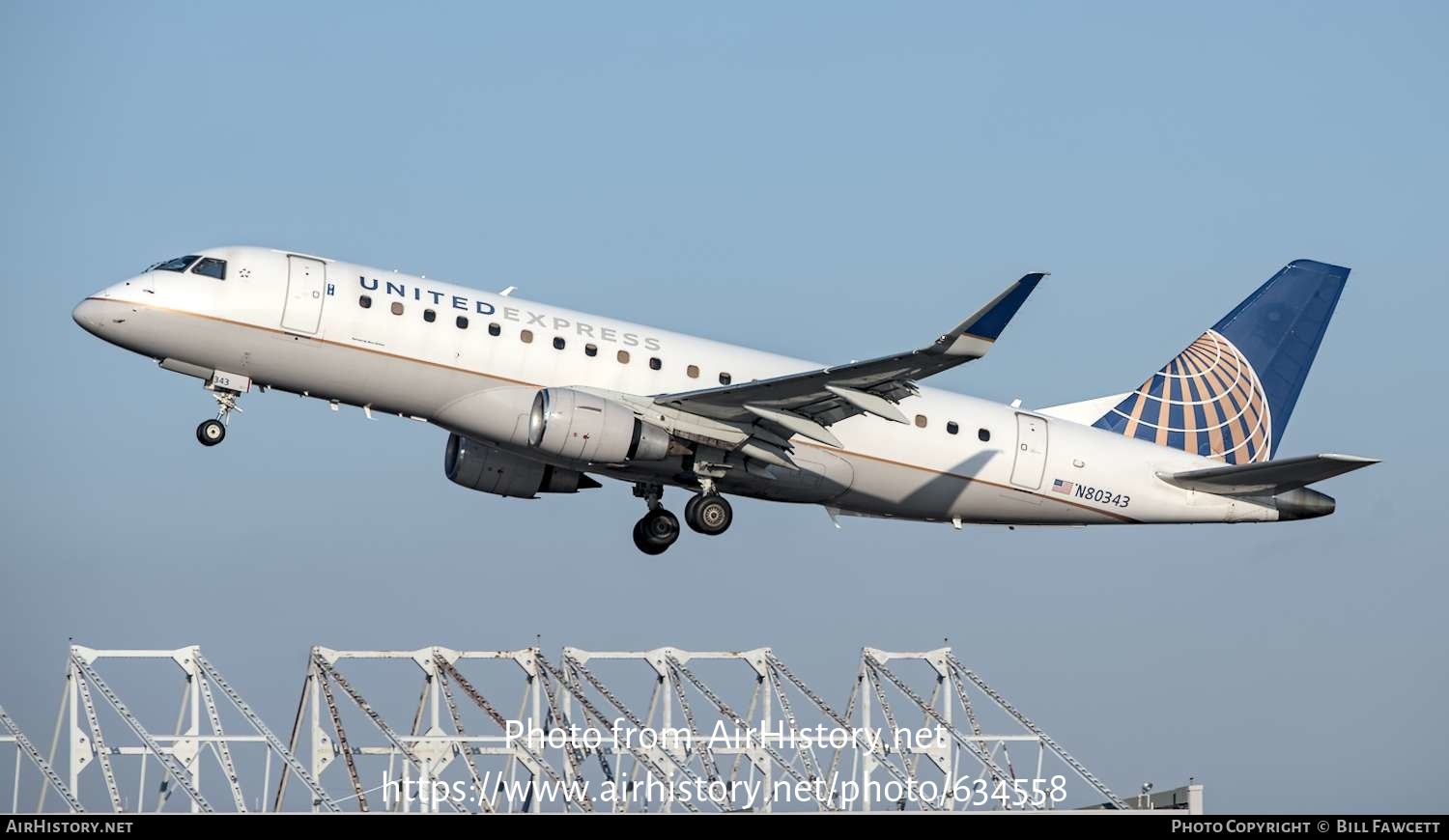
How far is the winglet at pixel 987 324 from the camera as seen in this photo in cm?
3938

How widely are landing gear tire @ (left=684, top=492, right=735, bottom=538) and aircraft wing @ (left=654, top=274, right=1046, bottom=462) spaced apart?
1590 millimetres

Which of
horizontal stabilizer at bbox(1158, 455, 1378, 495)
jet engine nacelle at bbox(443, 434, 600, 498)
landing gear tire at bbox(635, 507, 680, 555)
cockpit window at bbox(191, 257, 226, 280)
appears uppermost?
cockpit window at bbox(191, 257, 226, 280)

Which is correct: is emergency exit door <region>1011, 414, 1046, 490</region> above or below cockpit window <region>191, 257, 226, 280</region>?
below

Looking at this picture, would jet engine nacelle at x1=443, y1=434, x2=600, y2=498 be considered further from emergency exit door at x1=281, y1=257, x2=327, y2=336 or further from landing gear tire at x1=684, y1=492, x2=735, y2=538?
emergency exit door at x1=281, y1=257, x2=327, y2=336

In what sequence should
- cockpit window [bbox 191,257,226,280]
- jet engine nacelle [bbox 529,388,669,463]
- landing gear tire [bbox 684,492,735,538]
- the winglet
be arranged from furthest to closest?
landing gear tire [bbox 684,492,735,538] < cockpit window [bbox 191,257,226,280] < jet engine nacelle [bbox 529,388,669,463] < the winglet

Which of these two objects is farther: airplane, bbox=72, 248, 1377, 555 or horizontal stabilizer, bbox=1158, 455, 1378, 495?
horizontal stabilizer, bbox=1158, 455, 1378, 495

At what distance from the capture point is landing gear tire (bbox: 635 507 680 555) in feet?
156

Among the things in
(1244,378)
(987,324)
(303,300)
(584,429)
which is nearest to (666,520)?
(584,429)

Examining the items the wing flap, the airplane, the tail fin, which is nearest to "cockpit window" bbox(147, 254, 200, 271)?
the airplane

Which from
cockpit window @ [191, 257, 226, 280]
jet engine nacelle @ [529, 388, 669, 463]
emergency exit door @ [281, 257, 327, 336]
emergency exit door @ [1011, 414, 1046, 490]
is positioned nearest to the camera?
jet engine nacelle @ [529, 388, 669, 463]

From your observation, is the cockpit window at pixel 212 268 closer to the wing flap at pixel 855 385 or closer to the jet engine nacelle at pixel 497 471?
the jet engine nacelle at pixel 497 471

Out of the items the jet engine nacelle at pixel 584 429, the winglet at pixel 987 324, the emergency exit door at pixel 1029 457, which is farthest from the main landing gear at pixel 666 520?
the winglet at pixel 987 324
